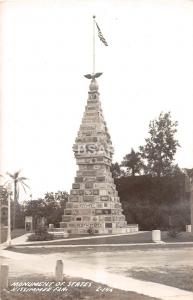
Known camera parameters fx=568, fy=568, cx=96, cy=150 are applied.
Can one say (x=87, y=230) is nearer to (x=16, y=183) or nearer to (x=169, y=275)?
(x=16, y=183)

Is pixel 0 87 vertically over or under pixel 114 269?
over

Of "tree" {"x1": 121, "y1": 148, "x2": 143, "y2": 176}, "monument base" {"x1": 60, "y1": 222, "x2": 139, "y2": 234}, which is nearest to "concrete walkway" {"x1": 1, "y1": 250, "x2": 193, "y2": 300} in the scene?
"monument base" {"x1": 60, "y1": 222, "x2": 139, "y2": 234}

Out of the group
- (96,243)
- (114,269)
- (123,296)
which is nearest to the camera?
(123,296)

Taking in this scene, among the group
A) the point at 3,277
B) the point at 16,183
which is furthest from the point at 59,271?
the point at 16,183

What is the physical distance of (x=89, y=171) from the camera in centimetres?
3772

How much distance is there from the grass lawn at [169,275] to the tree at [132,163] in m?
35.7

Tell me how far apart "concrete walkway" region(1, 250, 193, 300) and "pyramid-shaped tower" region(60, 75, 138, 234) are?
48.4ft

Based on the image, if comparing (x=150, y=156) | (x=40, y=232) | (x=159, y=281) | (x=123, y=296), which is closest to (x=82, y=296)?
(x=123, y=296)

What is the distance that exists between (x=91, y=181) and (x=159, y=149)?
1254 cm

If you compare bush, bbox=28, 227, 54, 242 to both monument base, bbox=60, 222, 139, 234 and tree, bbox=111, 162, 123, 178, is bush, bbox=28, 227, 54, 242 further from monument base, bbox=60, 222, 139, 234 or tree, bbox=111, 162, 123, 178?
tree, bbox=111, 162, 123, 178

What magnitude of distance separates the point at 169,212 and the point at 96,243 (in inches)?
548

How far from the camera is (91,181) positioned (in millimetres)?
37438

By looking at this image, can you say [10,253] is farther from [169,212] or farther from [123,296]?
[169,212]

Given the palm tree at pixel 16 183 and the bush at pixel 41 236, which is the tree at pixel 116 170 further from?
the bush at pixel 41 236
